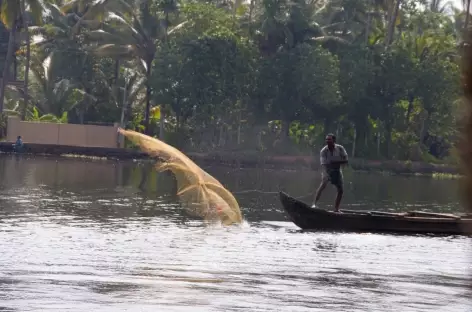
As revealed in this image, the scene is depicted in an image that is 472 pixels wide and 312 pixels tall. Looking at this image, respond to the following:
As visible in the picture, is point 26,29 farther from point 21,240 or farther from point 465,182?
point 465,182

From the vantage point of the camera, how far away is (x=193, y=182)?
20891 mm

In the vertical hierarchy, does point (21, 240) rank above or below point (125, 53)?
below

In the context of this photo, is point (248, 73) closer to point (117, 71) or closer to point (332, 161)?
point (117, 71)

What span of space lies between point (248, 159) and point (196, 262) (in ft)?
151

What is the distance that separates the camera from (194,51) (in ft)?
202

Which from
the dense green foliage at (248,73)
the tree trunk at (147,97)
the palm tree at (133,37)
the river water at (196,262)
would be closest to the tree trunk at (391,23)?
the dense green foliage at (248,73)

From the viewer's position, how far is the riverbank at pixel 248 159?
6081cm

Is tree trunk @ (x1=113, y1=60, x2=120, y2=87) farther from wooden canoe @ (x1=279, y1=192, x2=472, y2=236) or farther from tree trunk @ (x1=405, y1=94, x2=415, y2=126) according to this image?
wooden canoe @ (x1=279, y1=192, x2=472, y2=236)

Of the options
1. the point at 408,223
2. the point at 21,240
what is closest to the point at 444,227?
the point at 408,223

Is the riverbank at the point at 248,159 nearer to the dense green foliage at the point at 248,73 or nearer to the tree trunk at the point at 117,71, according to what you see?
the dense green foliage at the point at 248,73

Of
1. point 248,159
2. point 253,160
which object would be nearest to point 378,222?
point 248,159

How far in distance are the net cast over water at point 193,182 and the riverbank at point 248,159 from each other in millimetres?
37856

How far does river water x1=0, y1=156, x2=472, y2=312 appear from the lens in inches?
492

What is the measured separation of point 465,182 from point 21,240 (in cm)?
1418
